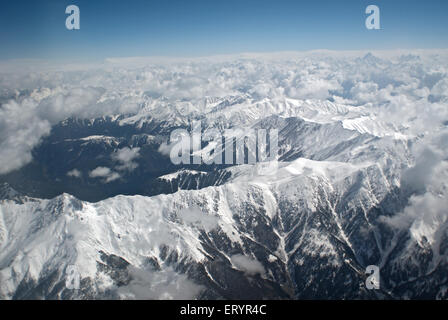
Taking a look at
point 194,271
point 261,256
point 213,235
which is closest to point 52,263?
point 194,271

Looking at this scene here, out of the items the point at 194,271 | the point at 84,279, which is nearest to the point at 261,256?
the point at 194,271

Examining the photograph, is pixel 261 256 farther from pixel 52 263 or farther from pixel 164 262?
pixel 52 263
